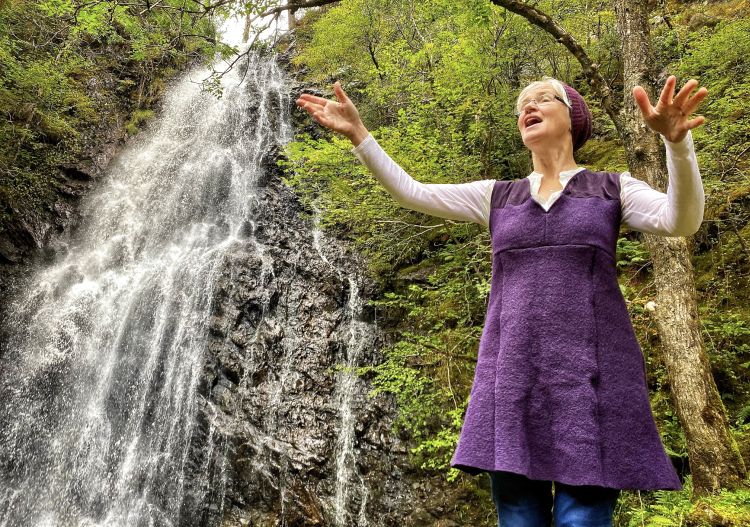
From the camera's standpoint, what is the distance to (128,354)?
9.18m

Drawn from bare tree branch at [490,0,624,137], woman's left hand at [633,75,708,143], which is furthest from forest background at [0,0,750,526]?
woman's left hand at [633,75,708,143]

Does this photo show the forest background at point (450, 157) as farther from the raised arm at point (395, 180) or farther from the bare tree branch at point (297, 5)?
the raised arm at point (395, 180)

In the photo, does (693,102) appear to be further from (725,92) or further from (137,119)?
(137,119)

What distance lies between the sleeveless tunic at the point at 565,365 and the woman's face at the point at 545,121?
0.17 metres

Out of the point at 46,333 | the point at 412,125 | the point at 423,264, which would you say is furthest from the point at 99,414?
the point at 412,125

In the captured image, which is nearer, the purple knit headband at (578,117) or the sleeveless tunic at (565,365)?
the sleeveless tunic at (565,365)

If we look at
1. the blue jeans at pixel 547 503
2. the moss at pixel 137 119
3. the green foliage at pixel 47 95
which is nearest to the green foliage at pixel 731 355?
the blue jeans at pixel 547 503

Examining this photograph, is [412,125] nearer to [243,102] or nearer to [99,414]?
[99,414]

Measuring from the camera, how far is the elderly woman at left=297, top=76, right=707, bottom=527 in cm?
122

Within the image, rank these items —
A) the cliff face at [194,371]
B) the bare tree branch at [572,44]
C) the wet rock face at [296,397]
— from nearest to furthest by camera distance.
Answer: the bare tree branch at [572,44] → the wet rock face at [296,397] → the cliff face at [194,371]

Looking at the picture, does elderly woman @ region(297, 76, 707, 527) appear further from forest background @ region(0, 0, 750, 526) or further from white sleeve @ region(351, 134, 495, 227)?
forest background @ region(0, 0, 750, 526)

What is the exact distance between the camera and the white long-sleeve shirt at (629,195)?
1232mm


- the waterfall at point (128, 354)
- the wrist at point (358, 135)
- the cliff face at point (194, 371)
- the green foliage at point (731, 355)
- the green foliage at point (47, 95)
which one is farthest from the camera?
the green foliage at point (47, 95)

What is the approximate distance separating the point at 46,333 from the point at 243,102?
31.4 ft
